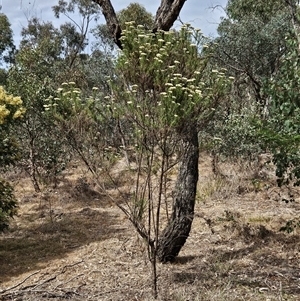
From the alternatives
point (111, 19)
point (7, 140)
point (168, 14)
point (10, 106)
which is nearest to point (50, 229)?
point (7, 140)

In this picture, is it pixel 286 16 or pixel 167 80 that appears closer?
pixel 167 80

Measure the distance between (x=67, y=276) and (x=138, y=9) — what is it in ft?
50.0

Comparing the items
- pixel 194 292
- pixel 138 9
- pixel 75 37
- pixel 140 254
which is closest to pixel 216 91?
pixel 194 292

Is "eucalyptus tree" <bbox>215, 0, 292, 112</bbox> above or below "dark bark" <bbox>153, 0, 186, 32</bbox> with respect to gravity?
above

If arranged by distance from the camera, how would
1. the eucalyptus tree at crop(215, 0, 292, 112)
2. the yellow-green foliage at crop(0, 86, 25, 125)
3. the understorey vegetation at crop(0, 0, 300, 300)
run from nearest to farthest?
the understorey vegetation at crop(0, 0, 300, 300) → the yellow-green foliage at crop(0, 86, 25, 125) → the eucalyptus tree at crop(215, 0, 292, 112)

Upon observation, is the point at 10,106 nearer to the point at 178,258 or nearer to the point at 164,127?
the point at 178,258

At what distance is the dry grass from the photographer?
454cm

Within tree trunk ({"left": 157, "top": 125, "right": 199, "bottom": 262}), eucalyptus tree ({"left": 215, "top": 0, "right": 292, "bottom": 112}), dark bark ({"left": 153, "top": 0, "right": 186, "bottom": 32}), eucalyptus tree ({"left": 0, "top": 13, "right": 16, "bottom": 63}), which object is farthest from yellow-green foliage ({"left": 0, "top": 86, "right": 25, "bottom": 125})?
eucalyptus tree ({"left": 0, "top": 13, "right": 16, "bottom": 63})

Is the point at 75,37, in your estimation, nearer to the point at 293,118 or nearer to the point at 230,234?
the point at 230,234

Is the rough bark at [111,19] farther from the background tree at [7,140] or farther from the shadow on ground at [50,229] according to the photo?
the shadow on ground at [50,229]

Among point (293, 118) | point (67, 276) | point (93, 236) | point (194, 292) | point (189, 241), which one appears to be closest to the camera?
point (293, 118)

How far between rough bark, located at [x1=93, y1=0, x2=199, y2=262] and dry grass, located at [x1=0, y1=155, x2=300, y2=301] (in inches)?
10.0

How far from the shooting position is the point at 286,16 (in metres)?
12.2

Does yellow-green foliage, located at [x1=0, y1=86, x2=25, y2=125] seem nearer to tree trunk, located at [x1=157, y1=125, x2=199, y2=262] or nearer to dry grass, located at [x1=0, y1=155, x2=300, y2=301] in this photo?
dry grass, located at [x1=0, y1=155, x2=300, y2=301]
